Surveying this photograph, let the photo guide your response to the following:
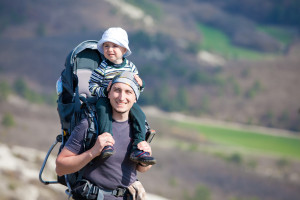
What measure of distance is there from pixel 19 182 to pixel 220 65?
177 ft

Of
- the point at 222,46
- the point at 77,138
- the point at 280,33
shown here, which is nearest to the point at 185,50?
the point at 222,46

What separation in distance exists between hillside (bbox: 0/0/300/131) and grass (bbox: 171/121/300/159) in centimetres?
372

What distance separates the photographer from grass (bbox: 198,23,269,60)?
78312 millimetres

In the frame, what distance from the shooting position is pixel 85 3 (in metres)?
85.2

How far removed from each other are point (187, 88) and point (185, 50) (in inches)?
501

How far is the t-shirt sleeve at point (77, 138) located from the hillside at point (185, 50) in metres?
51.3

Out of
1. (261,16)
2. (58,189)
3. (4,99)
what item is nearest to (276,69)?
(261,16)

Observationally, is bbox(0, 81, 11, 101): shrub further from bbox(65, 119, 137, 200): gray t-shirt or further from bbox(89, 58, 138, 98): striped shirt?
bbox(65, 119, 137, 200): gray t-shirt

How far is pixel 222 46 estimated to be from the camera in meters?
83.5

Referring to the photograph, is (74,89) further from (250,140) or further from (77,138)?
(250,140)

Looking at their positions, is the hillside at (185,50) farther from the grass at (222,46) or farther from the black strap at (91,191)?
the black strap at (91,191)

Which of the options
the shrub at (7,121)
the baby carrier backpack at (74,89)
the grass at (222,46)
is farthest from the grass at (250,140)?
the baby carrier backpack at (74,89)

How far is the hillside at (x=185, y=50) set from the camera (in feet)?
190

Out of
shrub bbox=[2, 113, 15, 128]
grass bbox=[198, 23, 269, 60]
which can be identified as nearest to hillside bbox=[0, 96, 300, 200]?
shrub bbox=[2, 113, 15, 128]
